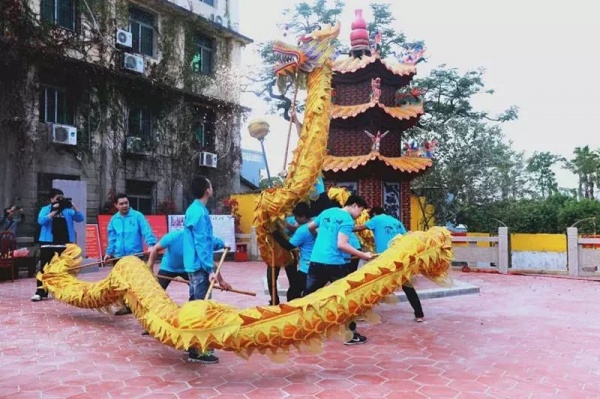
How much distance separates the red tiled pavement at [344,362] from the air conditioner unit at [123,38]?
10.3 metres

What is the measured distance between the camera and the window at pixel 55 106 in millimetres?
14305

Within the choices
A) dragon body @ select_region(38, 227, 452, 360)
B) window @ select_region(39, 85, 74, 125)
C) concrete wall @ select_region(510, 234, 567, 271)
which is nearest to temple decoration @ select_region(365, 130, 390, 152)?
concrete wall @ select_region(510, 234, 567, 271)

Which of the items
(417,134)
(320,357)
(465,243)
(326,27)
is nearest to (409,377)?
(320,357)

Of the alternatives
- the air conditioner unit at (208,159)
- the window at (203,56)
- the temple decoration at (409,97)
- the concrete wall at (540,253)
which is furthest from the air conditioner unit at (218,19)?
the concrete wall at (540,253)

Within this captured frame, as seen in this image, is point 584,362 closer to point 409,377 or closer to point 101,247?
point 409,377

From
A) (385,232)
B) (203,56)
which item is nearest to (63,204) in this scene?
(385,232)

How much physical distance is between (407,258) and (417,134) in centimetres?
1480

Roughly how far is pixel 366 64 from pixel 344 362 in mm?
8066

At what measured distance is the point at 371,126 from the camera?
1169 centimetres

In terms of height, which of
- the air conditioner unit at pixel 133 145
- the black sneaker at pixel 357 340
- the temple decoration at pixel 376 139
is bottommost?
the black sneaker at pixel 357 340

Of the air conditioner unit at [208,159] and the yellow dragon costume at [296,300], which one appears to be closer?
the yellow dragon costume at [296,300]

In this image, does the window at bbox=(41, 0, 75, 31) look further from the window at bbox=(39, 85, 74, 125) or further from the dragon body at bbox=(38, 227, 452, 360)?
the dragon body at bbox=(38, 227, 452, 360)

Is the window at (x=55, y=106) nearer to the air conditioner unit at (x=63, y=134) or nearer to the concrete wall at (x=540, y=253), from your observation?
the air conditioner unit at (x=63, y=134)

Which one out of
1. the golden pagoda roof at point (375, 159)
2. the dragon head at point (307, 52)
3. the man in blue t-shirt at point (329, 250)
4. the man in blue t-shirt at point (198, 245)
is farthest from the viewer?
the golden pagoda roof at point (375, 159)
